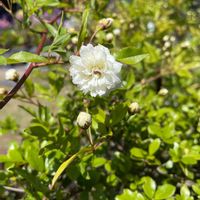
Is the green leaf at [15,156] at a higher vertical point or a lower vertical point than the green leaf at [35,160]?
lower

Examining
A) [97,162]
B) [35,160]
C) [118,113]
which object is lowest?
→ [97,162]

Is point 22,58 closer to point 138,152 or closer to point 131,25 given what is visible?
point 138,152

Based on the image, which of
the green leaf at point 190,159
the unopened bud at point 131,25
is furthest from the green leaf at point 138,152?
the unopened bud at point 131,25

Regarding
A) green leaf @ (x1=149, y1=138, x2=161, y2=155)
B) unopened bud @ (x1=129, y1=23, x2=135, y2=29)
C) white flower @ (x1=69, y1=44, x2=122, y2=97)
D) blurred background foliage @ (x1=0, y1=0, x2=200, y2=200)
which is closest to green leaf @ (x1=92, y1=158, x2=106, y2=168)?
blurred background foliage @ (x1=0, y1=0, x2=200, y2=200)

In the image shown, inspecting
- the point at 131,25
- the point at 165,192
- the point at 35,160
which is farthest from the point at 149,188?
the point at 131,25

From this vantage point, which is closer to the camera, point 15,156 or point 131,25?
point 15,156

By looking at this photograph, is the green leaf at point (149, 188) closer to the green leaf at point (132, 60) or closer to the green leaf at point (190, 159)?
the green leaf at point (190, 159)

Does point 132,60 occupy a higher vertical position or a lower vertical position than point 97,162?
higher

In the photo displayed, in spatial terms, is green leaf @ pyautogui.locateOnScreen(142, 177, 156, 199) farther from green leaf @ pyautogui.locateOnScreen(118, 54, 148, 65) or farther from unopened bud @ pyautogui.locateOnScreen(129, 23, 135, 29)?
unopened bud @ pyautogui.locateOnScreen(129, 23, 135, 29)

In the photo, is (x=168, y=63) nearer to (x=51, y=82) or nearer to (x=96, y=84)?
(x=51, y=82)
